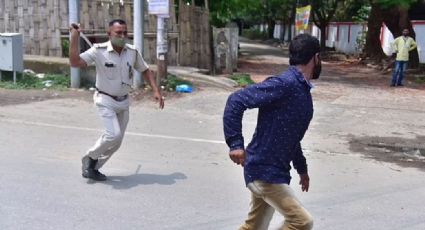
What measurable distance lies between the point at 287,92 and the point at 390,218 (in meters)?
2.42

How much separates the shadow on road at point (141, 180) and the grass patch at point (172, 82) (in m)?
6.18

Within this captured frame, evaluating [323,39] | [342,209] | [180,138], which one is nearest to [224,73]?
[180,138]

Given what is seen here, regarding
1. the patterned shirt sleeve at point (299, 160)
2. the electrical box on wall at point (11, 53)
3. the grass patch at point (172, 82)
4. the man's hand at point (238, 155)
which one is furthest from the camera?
the electrical box on wall at point (11, 53)

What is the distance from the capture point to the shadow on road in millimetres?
5797

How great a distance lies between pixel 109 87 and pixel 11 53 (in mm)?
7700

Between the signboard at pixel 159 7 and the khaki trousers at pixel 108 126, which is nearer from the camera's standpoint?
the khaki trousers at pixel 108 126

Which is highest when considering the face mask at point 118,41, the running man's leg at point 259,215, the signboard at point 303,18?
the signboard at point 303,18

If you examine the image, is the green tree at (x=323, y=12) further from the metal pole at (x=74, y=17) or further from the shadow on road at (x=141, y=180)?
the shadow on road at (x=141, y=180)

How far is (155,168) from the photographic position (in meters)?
6.52

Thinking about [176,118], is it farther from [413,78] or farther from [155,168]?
[413,78]

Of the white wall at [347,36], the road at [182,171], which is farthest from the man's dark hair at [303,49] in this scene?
the white wall at [347,36]

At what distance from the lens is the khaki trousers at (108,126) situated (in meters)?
5.68

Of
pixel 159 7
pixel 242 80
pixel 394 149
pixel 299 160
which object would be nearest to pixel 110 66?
pixel 299 160

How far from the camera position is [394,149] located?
8305mm
